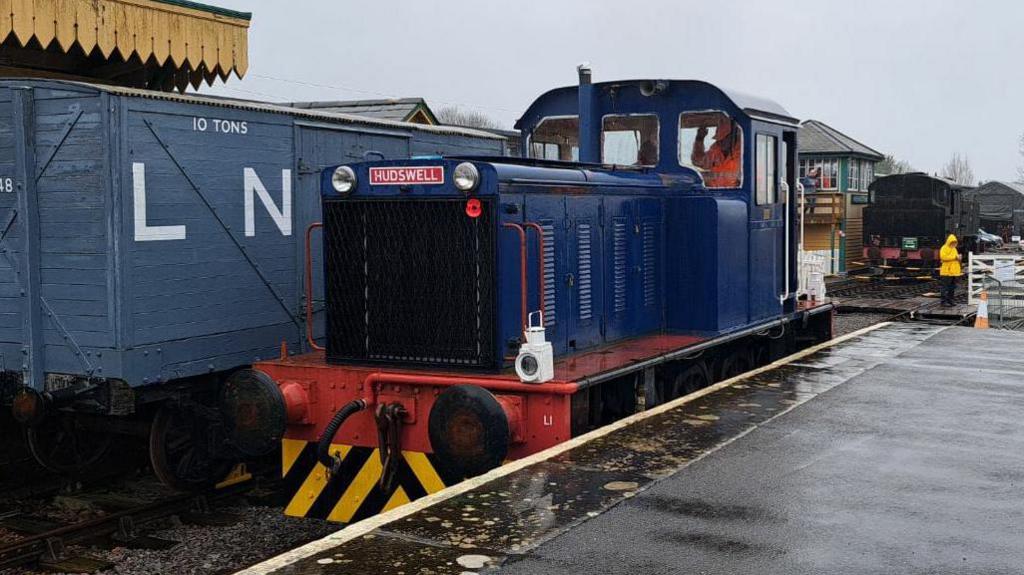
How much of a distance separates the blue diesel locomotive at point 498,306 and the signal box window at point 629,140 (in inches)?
6.2

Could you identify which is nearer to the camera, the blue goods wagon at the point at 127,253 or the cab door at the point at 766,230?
the blue goods wagon at the point at 127,253

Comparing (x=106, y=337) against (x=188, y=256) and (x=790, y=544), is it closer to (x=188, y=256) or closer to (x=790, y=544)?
(x=188, y=256)

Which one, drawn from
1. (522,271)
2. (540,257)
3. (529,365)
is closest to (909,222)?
(540,257)

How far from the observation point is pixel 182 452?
8.31 meters

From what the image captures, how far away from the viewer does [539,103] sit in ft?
31.3

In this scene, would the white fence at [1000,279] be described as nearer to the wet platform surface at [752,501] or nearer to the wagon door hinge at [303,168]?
the wet platform surface at [752,501]

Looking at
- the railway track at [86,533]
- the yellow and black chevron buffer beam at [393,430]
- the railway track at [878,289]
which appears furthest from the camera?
the railway track at [878,289]

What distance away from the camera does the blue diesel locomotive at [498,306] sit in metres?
6.50

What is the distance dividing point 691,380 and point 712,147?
2040 millimetres

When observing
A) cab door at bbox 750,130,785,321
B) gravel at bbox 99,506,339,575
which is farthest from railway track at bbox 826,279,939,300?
gravel at bbox 99,506,339,575

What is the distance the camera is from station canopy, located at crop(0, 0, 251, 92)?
9.18 m

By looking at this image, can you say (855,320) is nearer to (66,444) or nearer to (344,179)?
(344,179)

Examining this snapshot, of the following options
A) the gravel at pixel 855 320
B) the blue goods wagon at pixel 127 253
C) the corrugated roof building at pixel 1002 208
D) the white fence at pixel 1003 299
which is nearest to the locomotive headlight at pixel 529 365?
the blue goods wagon at pixel 127 253

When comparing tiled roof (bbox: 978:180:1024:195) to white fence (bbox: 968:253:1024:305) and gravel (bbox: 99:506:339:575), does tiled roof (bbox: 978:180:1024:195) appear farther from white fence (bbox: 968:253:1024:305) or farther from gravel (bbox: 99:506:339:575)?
gravel (bbox: 99:506:339:575)
